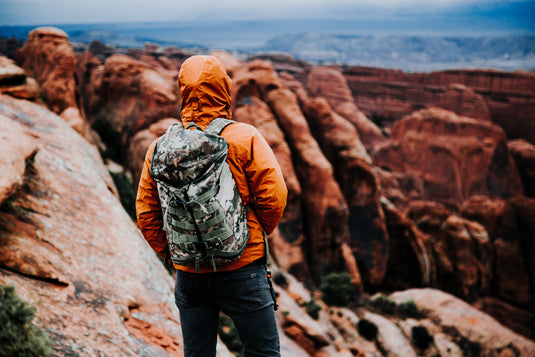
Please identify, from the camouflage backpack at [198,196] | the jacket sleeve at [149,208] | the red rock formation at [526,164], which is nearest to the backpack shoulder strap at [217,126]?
the camouflage backpack at [198,196]

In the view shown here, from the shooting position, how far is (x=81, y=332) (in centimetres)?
378

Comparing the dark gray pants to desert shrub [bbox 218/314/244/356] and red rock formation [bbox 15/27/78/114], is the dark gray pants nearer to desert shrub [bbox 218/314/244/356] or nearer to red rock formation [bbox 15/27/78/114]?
desert shrub [bbox 218/314/244/356]

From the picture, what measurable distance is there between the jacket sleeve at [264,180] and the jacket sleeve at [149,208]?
2.53 ft

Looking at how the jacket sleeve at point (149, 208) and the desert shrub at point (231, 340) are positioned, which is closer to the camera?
the jacket sleeve at point (149, 208)

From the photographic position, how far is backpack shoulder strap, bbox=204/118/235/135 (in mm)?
2611

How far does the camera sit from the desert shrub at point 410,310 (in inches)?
681

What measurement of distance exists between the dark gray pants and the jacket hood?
1.14m

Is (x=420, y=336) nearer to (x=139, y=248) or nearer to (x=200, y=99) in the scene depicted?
(x=139, y=248)

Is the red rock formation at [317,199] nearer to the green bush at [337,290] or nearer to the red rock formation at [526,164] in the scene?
the green bush at [337,290]

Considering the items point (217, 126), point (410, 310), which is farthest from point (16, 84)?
point (410, 310)

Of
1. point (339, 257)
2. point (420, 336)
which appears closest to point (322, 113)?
point (339, 257)

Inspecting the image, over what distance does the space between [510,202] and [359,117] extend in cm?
3134

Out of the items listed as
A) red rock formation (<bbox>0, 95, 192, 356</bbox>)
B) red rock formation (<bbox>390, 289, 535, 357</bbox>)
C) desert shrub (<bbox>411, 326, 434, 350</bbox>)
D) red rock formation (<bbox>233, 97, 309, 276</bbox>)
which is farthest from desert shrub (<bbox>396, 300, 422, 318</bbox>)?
red rock formation (<bbox>0, 95, 192, 356</bbox>)

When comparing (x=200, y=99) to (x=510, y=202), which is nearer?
(x=200, y=99)
